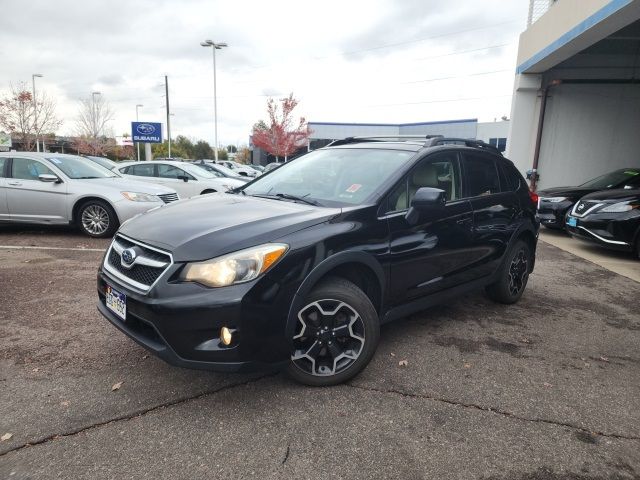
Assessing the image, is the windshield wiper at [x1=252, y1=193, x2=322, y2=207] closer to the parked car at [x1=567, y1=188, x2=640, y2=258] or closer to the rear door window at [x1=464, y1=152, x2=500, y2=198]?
the rear door window at [x1=464, y1=152, x2=500, y2=198]

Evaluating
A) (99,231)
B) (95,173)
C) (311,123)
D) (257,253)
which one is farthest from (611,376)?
(311,123)

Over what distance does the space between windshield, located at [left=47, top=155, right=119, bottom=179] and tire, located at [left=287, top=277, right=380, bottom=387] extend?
22.3ft

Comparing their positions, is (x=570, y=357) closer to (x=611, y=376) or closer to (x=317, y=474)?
(x=611, y=376)

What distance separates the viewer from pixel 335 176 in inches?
144

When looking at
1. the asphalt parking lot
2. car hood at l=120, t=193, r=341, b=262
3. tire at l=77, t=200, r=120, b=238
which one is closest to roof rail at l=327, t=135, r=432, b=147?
car hood at l=120, t=193, r=341, b=262

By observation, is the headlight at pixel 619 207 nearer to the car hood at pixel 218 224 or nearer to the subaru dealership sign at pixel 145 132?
the car hood at pixel 218 224

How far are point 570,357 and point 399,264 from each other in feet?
5.49

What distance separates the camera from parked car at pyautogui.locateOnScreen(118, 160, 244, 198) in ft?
36.1

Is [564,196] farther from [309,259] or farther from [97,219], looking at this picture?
[97,219]

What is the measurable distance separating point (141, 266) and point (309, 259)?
105cm

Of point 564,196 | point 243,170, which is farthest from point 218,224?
point 243,170

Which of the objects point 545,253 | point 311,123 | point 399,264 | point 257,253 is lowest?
point 545,253

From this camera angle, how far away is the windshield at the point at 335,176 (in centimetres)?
338

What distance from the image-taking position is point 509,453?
7.79 feet
